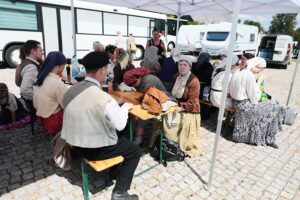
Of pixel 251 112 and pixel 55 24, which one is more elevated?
pixel 55 24

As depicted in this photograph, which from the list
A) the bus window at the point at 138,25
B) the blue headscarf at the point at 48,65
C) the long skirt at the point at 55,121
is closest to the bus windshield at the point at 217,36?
the bus window at the point at 138,25

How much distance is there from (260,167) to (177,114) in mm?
1415

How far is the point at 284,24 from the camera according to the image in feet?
111

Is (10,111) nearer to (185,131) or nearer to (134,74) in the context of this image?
(134,74)

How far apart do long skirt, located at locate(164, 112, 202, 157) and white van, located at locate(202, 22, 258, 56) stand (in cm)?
1029

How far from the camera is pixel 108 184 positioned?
2850 mm

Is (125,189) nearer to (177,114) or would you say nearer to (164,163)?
(164,163)

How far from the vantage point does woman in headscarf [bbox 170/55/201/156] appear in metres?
3.29

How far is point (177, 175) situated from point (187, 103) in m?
0.99

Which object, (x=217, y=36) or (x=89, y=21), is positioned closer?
(x=89, y=21)

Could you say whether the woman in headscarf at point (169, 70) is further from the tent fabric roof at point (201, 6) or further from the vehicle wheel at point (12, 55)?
the vehicle wheel at point (12, 55)

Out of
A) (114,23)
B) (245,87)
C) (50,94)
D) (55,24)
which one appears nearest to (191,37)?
(114,23)

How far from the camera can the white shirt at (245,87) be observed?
12.4 feet

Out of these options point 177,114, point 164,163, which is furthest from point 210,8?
point 164,163
